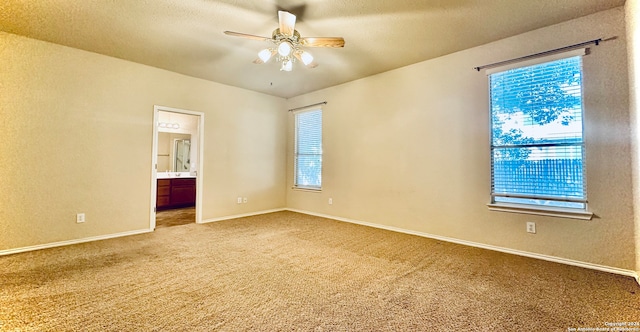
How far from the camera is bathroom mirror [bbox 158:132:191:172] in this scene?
668 cm

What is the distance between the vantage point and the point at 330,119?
17.5 ft

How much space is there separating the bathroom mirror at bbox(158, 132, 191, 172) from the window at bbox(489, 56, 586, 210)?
6.99 m

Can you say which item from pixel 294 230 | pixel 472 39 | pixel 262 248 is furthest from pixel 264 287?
pixel 472 39

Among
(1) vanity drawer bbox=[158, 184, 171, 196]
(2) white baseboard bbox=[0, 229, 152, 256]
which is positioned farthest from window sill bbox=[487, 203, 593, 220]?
(1) vanity drawer bbox=[158, 184, 171, 196]

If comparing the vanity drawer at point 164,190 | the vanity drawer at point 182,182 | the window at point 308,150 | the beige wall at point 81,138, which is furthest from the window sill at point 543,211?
the vanity drawer at point 164,190

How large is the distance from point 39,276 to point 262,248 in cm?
212

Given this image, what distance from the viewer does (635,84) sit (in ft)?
7.93

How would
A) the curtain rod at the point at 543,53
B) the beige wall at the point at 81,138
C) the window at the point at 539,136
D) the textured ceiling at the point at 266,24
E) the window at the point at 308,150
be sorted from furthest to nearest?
1. the window at the point at 308,150
2. the beige wall at the point at 81,138
3. the window at the point at 539,136
4. the curtain rod at the point at 543,53
5. the textured ceiling at the point at 266,24

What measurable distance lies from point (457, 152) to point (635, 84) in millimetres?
1700

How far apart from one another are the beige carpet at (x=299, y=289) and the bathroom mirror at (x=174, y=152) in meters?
3.63

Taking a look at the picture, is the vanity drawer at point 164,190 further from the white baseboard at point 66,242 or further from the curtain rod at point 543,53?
the curtain rod at point 543,53

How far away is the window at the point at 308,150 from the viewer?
559 centimetres

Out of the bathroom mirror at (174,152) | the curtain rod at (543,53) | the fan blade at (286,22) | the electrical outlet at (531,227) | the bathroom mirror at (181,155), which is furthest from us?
the bathroom mirror at (181,155)

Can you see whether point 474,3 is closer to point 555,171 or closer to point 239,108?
point 555,171
